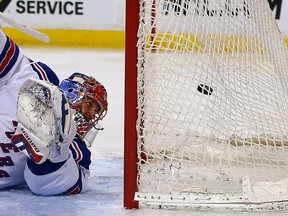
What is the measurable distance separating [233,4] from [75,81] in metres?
0.49

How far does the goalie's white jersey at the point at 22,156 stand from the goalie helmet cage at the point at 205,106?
0.18 metres

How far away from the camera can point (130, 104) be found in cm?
206

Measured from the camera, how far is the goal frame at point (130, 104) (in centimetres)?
202

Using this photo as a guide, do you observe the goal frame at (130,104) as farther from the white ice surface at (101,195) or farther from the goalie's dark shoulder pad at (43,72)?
the goalie's dark shoulder pad at (43,72)

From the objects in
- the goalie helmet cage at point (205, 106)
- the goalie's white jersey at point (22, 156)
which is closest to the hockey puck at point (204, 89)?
the goalie helmet cage at point (205, 106)

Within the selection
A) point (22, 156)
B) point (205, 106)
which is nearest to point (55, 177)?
point (22, 156)

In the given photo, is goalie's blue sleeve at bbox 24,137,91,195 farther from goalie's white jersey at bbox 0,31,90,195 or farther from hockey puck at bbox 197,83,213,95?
hockey puck at bbox 197,83,213,95

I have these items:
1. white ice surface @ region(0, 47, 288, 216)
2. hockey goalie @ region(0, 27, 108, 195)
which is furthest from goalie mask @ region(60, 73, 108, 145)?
white ice surface @ region(0, 47, 288, 216)

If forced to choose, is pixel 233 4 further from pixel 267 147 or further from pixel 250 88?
pixel 267 147

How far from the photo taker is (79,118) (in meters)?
2.31

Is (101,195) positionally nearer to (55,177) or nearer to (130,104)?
(55,177)

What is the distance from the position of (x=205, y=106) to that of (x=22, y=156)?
1.66 ft

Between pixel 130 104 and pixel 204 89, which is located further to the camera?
pixel 204 89

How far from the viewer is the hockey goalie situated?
79.4 inches
